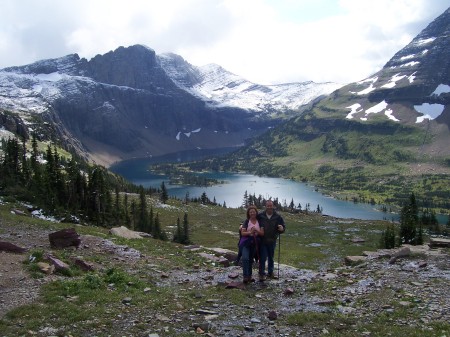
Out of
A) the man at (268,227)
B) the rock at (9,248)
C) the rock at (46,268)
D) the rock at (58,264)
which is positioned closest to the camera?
the rock at (46,268)

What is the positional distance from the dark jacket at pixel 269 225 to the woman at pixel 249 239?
290 millimetres

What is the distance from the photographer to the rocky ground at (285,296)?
15.8 m

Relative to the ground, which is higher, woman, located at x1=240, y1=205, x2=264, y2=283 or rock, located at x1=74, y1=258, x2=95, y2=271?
woman, located at x1=240, y1=205, x2=264, y2=283

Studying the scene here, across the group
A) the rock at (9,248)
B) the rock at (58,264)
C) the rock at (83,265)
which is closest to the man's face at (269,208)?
the rock at (83,265)

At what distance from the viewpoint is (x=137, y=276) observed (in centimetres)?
2348

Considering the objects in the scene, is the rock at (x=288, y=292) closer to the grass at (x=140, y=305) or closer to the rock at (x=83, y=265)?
the grass at (x=140, y=305)

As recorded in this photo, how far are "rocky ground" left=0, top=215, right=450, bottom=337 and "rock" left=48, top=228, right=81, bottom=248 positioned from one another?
0.72 m

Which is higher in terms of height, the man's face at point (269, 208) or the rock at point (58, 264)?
the man's face at point (269, 208)

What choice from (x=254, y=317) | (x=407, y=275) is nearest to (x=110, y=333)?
(x=254, y=317)

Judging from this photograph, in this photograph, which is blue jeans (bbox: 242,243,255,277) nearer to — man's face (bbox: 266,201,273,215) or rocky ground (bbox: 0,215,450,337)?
rocky ground (bbox: 0,215,450,337)

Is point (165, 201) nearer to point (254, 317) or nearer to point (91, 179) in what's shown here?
point (91, 179)

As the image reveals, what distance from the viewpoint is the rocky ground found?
15781 mm

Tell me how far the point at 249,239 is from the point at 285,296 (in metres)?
3.78

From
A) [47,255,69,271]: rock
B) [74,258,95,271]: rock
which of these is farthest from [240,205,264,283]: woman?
[47,255,69,271]: rock
